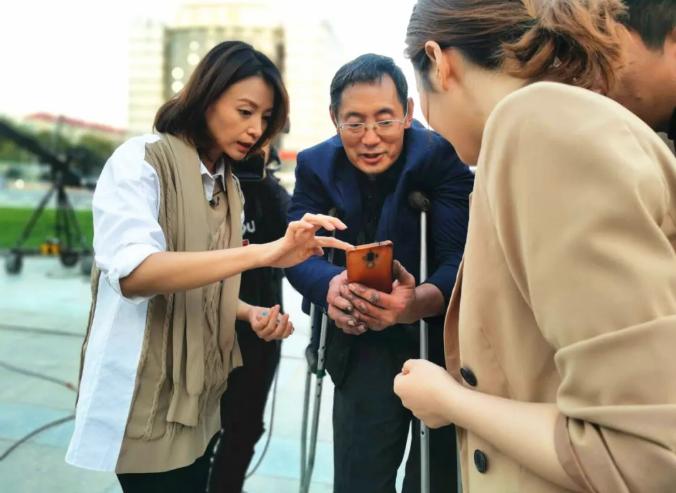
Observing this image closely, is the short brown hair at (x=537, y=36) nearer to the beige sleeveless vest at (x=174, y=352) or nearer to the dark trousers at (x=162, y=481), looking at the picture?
the beige sleeveless vest at (x=174, y=352)

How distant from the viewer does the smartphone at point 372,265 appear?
1.46 meters

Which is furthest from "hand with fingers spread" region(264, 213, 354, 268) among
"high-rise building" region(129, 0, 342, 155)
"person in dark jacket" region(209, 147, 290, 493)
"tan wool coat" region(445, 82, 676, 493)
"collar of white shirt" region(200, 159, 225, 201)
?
"high-rise building" region(129, 0, 342, 155)

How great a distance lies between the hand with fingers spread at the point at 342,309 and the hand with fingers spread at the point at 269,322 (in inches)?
7.3

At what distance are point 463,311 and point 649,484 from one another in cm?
34

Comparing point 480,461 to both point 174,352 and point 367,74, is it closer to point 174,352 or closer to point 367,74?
point 174,352

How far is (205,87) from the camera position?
64.0 inches

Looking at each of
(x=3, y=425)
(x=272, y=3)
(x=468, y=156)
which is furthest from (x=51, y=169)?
(x=272, y=3)

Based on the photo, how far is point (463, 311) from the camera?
0.89 m

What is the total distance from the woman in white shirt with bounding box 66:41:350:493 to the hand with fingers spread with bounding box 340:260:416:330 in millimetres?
152

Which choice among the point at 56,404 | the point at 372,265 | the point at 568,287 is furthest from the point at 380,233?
the point at 56,404

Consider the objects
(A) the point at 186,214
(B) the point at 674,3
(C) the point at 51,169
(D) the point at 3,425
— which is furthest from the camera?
(C) the point at 51,169

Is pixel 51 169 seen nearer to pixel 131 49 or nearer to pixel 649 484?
pixel 649 484

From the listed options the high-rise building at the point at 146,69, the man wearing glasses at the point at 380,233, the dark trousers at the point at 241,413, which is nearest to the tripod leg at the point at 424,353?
the man wearing glasses at the point at 380,233

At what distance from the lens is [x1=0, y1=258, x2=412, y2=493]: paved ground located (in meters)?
2.89
